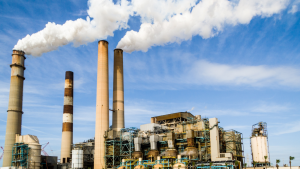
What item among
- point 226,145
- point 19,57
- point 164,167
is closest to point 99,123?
point 164,167

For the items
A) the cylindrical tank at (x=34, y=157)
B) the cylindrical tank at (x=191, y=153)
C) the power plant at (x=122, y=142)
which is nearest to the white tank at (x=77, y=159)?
the power plant at (x=122, y=142)

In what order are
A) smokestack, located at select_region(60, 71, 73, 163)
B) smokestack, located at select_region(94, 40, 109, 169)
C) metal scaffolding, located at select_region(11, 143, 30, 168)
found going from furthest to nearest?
smokestack, located at select_region(60, 71, 73, 163) < smokestack, located at select_region(94, 40, 109, 169) < metal scaffolding, located at select_region(11, 143, 30, 168)

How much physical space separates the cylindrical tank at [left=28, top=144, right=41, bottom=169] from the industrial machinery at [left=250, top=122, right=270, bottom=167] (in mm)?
57314

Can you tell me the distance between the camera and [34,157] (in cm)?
7531

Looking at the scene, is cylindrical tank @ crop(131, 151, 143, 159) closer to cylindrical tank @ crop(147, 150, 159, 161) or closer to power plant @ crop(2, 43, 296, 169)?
power plant @ crop(2, 43, 296, 169)

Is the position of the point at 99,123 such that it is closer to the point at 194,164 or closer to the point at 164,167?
the point at 164,167

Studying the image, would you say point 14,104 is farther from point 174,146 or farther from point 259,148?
point 259,148

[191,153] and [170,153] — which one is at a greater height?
[191,153]

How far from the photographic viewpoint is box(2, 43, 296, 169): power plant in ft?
227

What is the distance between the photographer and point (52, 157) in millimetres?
86375

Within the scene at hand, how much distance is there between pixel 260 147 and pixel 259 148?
1.21 feet

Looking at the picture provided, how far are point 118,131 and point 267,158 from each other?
4111 cm

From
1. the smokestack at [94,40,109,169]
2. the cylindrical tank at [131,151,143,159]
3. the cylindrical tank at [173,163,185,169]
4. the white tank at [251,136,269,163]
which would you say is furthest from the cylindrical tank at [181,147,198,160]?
the smokestack at [94,40,109,169]

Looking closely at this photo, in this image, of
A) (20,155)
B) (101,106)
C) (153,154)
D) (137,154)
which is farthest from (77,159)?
(153,154)
